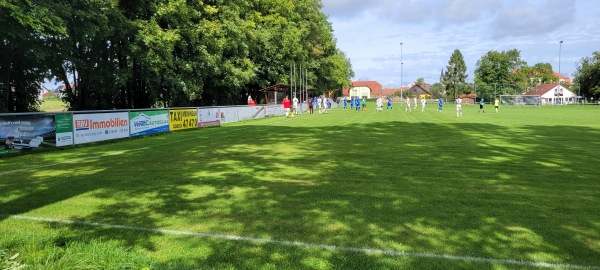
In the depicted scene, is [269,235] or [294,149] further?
[294,149]

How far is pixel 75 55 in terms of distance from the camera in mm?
25109

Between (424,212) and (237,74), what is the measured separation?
102 feet

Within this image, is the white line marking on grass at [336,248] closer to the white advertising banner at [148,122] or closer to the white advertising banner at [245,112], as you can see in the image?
the white advertising banner at [148,122]

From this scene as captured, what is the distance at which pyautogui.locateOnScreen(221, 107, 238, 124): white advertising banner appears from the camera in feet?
92.7

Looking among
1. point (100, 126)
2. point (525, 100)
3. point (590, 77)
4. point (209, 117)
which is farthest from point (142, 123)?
point (590, 77)

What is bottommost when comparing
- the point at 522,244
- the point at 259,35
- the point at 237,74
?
the point at 522,244

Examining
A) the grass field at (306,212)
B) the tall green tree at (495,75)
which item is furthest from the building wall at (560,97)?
the grass field at (306,212)

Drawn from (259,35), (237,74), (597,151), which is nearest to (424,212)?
(597,151)

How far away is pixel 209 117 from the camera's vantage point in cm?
2611

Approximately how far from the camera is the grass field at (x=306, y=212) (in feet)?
14.1

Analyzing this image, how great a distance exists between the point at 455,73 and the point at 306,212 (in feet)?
492

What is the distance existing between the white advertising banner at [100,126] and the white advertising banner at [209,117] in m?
6.81

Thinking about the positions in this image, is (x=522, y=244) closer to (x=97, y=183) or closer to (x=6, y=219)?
(x=6, y=219)

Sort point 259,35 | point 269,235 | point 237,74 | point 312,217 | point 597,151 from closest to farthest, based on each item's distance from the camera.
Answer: point 269,235 < point 312,217 < point 597,151 < point 237,74 < point 259,35
